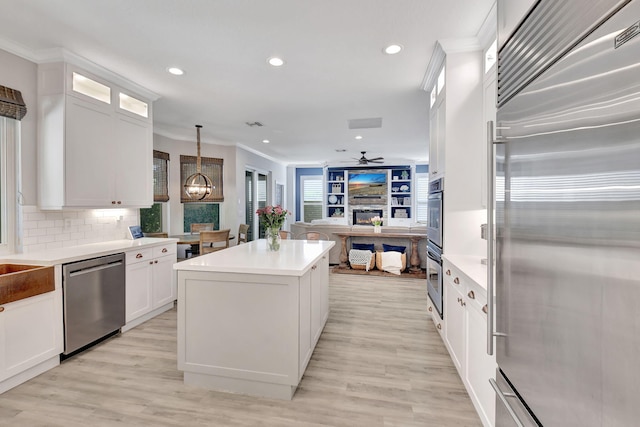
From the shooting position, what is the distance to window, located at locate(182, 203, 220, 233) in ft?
20.9

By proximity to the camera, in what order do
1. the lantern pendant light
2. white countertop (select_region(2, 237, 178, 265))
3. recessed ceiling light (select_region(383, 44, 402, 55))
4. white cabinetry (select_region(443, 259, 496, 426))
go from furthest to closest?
1. the lantern pendant light
2. recessed ceiling light (select_region(383, 44, 402, 55))
3. white countertop (select_region(2, 237, 178, 265))
4. white cabinetry (select_region(443, 259, 496, 426))

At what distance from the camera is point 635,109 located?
588mm

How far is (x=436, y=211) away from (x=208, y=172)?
17.1 ft

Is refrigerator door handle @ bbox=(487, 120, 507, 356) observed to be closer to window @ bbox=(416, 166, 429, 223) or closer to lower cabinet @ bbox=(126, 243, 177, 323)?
lower cabinet @ bbox=(126, 243, 177, 323)

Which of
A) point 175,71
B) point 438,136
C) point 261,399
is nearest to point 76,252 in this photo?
point 175,71

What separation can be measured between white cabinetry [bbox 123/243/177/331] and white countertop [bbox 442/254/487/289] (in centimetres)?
330

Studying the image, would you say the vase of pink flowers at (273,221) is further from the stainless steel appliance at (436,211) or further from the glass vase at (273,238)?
the stainless steel appliance at (436,211)

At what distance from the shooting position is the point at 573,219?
76cm

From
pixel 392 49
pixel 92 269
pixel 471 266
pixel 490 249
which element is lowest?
pixel 92 269

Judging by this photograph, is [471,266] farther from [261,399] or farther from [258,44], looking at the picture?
[258,44]

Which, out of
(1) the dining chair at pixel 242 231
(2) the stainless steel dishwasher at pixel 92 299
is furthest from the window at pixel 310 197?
(2) the stainless steel dishwasher at pixel 92 299

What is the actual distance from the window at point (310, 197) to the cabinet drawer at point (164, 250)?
7202 millimetres

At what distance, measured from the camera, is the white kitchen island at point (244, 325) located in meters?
2.15

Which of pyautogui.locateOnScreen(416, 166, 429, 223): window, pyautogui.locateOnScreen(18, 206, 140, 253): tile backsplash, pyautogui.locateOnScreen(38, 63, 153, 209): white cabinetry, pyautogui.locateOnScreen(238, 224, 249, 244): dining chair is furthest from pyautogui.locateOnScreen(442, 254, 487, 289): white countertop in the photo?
pyautogui.locateOnScreen(416, 166, 429, 223): window
